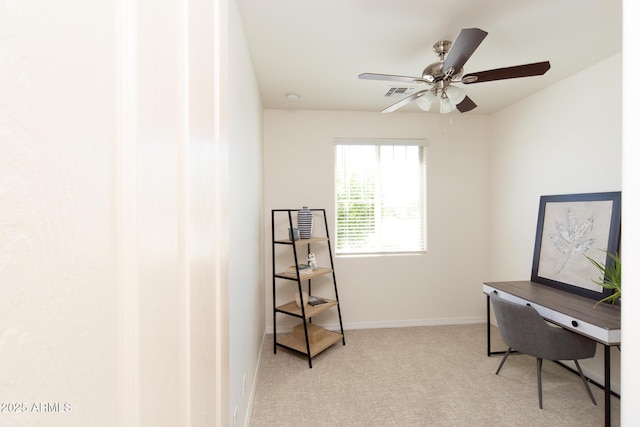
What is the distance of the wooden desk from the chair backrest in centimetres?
15

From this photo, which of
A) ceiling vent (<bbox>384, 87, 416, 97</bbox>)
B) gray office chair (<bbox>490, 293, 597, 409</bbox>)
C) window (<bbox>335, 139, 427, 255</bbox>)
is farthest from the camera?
window (<bbox>335, 139, 427, 255</bbox>)

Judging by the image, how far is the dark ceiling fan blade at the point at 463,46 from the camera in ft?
4.72

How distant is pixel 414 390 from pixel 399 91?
2.64m

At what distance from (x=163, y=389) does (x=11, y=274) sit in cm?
27

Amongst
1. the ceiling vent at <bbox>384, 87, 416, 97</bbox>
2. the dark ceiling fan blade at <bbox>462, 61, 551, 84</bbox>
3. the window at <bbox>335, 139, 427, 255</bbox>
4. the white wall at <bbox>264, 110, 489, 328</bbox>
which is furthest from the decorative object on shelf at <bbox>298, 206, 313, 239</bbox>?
the dark ceiling fan blade at <bbox>462, 61, 551, 84</bbox>

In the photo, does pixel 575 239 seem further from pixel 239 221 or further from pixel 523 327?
pixel 239 221

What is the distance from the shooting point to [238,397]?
159 centimetres

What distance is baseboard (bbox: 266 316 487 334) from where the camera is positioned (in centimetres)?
344

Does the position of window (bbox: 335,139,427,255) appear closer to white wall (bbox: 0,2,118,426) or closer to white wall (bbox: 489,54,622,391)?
white wall (bbox: 489,54,622,391)

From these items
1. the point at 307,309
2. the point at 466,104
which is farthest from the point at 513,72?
the point at 307,309

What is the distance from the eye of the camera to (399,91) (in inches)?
108
